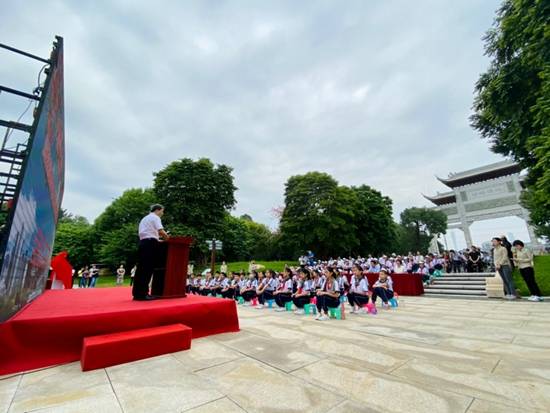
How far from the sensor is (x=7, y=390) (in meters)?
1.97

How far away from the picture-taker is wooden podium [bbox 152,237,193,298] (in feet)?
13.7

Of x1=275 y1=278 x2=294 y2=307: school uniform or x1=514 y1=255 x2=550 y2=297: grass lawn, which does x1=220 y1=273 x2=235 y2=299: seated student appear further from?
x1=514 y1=255 x2=550 y2=297: grass lawn

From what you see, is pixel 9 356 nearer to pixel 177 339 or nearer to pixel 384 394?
pixel 177 339

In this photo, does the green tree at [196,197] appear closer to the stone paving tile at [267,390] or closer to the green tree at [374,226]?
the green tree at [374,226]

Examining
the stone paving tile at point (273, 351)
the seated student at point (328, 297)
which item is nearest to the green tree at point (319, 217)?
the seated student at point (328, 297)

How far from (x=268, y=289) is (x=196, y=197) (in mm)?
17297

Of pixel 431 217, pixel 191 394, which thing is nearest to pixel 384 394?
pixel 191 394

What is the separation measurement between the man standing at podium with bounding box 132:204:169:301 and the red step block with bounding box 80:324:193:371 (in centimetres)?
101

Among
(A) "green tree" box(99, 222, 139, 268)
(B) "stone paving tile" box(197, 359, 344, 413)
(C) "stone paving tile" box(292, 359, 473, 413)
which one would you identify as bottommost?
(C) "stone paving tile" box(292, 359, 473, 413)

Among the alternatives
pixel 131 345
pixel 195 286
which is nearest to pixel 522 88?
pixel 131 345

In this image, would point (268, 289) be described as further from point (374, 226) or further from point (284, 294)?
point (374, 226)

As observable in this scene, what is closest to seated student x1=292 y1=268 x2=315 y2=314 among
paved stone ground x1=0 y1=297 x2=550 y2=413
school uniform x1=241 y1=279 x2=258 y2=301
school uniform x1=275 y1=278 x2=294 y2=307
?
school uniform x1=275 y1=278 x2=294 y2=307

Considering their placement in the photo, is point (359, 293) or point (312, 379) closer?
point (312, 379)

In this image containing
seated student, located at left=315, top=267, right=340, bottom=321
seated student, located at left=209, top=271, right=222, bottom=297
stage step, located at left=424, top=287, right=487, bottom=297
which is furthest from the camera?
seated student, located at left=209, top=271, right=222, bottom=297
